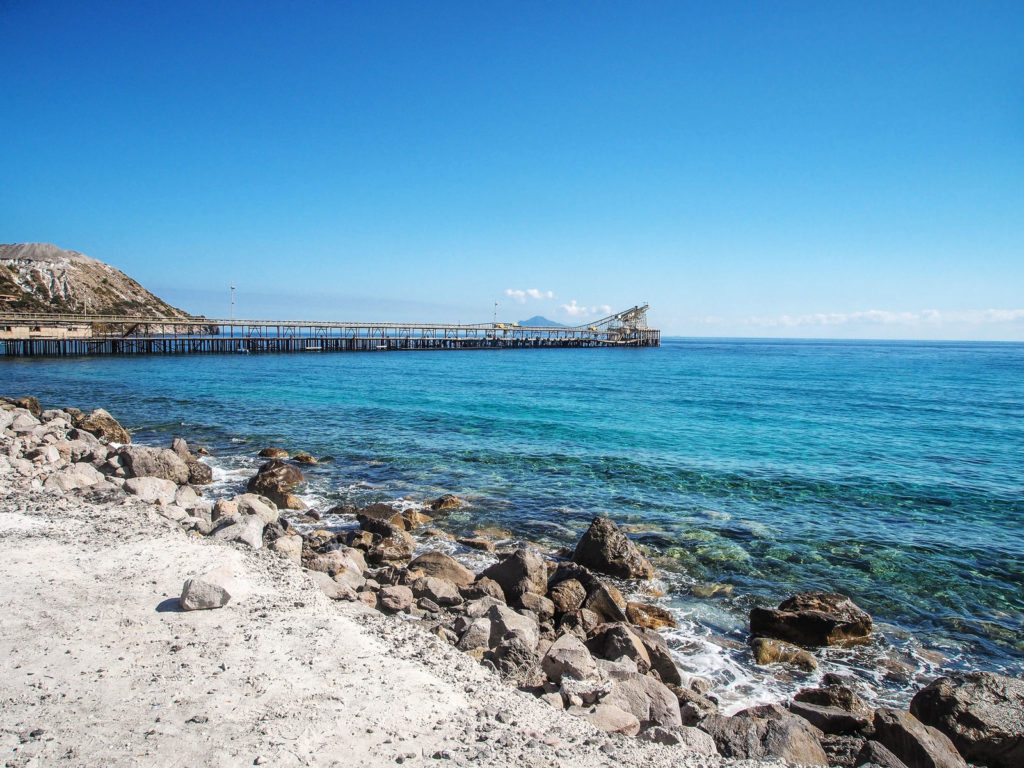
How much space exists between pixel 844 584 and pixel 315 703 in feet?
31.2

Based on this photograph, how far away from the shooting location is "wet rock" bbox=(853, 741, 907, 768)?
18.4 feet

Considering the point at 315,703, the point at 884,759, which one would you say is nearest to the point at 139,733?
the point at 315,703

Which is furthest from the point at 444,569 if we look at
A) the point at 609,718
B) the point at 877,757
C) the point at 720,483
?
the point at 720,483

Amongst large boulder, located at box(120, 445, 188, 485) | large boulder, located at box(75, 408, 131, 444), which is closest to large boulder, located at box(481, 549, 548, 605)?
large boulder, located at box(120, 445, 188, 485)

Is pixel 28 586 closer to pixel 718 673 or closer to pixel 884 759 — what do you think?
pixel 718 673

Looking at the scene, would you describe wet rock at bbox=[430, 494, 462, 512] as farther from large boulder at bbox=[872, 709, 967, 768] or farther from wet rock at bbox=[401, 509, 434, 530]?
large boulder at bbox=[872, 709, 967, 768]

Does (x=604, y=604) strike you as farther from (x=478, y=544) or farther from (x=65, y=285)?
(x=65, y=285)

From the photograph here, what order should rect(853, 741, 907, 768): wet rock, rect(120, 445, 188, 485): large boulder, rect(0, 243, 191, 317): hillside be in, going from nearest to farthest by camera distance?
1. rect(853, 741, 907, 768): wet rock
2. rect(120, 445, 188, 485): large boulder
3. rect(0, 243, 191, 317): hillside

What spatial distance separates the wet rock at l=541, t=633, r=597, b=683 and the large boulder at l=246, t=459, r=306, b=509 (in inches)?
382

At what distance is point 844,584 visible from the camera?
1097 centimetres

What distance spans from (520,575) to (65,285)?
428 feet

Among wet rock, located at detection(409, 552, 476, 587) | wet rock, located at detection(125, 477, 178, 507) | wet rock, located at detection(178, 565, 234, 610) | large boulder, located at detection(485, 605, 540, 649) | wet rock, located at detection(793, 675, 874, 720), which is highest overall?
wet rock, located at detection(178, 565, 234, 610)

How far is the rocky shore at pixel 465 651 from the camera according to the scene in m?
5.15

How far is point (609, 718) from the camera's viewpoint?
5.79 metres
